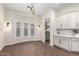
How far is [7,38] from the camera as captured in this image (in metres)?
1.87

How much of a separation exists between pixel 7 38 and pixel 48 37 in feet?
2.94

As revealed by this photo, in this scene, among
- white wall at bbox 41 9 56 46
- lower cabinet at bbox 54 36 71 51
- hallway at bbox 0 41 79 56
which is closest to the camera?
hallway at bbox 0 41 79 56

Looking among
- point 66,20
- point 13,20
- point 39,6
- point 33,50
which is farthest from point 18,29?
point 66,20

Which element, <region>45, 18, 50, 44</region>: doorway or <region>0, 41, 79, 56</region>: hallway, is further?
<region>45, 18, 50, 44</region>: doorway

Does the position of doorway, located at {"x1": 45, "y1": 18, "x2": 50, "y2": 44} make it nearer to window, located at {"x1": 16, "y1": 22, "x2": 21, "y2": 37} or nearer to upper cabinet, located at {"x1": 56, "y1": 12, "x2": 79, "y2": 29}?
upper cabinet, located at {"x1": 56, "y1": 12, "x2": 79, "y2": 29}

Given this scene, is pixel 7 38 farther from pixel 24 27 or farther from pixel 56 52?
pixel 56 52

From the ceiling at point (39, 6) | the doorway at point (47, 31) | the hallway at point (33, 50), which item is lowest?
the hallway at point (33, 50)

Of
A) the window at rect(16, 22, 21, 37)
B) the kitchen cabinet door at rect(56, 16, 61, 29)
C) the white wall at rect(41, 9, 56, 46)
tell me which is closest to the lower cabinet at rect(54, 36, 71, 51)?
the white wall at rect(41, 9, 56, 46)

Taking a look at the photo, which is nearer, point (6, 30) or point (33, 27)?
point (6, 30)

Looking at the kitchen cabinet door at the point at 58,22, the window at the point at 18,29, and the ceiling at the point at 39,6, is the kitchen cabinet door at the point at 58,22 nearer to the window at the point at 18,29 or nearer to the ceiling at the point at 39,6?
the ceiling at the point at 39,6

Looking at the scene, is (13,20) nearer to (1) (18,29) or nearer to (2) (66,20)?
(1) (18,29)

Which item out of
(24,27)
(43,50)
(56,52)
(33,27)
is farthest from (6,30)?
(56,52)

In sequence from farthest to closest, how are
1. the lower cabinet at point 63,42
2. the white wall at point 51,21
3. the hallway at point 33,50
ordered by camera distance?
the lower cabinet at point 63,42 < the white wall at point 51,21 < the hallway at point 33,50

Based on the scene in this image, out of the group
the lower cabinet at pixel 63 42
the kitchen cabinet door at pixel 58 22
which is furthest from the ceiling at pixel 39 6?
the lower cabinet at pixel 63 42
